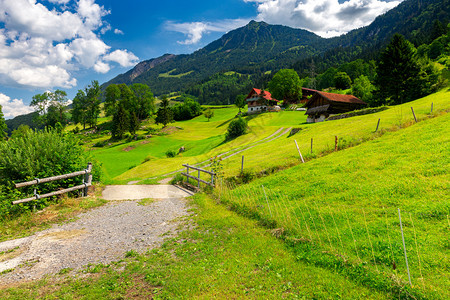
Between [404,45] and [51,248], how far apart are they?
5947 cm

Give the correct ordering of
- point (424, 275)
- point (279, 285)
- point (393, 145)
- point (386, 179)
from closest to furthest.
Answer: point (424, 275) < point (279, 285) < point (386, 179) < point (393, 145)

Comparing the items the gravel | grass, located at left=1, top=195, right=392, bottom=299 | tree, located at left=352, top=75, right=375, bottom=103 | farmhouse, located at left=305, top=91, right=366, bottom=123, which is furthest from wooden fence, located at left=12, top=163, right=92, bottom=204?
tree, located at left=352, top=75, right=375, bottom=103

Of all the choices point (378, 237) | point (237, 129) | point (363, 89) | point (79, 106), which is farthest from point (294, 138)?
point (79, 106)

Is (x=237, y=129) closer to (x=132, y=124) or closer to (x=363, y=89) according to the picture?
(x=132, y=124)

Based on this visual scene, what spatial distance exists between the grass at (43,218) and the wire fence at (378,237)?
28.8ft

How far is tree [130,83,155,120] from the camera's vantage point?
308 ft

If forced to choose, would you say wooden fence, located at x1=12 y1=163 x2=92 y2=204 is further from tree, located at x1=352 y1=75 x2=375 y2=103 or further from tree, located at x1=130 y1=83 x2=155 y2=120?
tree, located at x1=130 y1=83 x2=155 y2=120

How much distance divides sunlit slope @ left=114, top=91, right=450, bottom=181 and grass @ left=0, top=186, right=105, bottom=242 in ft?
32.0

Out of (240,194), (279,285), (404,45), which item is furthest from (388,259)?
(404,45)

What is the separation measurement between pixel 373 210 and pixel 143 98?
100182 millimetres

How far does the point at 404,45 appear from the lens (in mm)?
42094

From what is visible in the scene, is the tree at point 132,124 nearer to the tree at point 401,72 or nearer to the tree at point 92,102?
→ the tree at point 92,102

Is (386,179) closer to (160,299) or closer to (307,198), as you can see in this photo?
(307,198)

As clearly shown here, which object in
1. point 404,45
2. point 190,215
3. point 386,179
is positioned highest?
→ point 404,45
